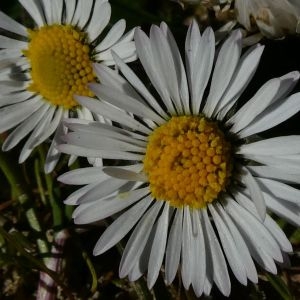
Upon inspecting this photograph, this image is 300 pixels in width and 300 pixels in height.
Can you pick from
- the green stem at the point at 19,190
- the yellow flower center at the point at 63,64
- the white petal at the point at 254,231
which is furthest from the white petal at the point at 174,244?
the green stem at the point at 19,190

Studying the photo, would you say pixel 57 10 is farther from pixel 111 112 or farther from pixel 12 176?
pixel 12 176

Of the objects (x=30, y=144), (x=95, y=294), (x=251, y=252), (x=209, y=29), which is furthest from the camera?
(x=95, y=294)

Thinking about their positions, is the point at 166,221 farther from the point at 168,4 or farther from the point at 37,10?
the point at 168,4

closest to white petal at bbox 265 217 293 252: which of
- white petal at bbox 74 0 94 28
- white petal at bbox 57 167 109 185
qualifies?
white petal at bbox 57 167 109 185

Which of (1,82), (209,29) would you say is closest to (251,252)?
(209,29)

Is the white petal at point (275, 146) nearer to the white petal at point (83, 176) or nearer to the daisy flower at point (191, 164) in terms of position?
the daisy flower at point (191, 164)

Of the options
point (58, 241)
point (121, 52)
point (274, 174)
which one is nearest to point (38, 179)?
point (58, 241)

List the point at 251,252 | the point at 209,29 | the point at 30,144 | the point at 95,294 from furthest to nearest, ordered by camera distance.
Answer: the point at 95,294 < the point at 30,144 < the point at 251,252 < the point at 209,29
